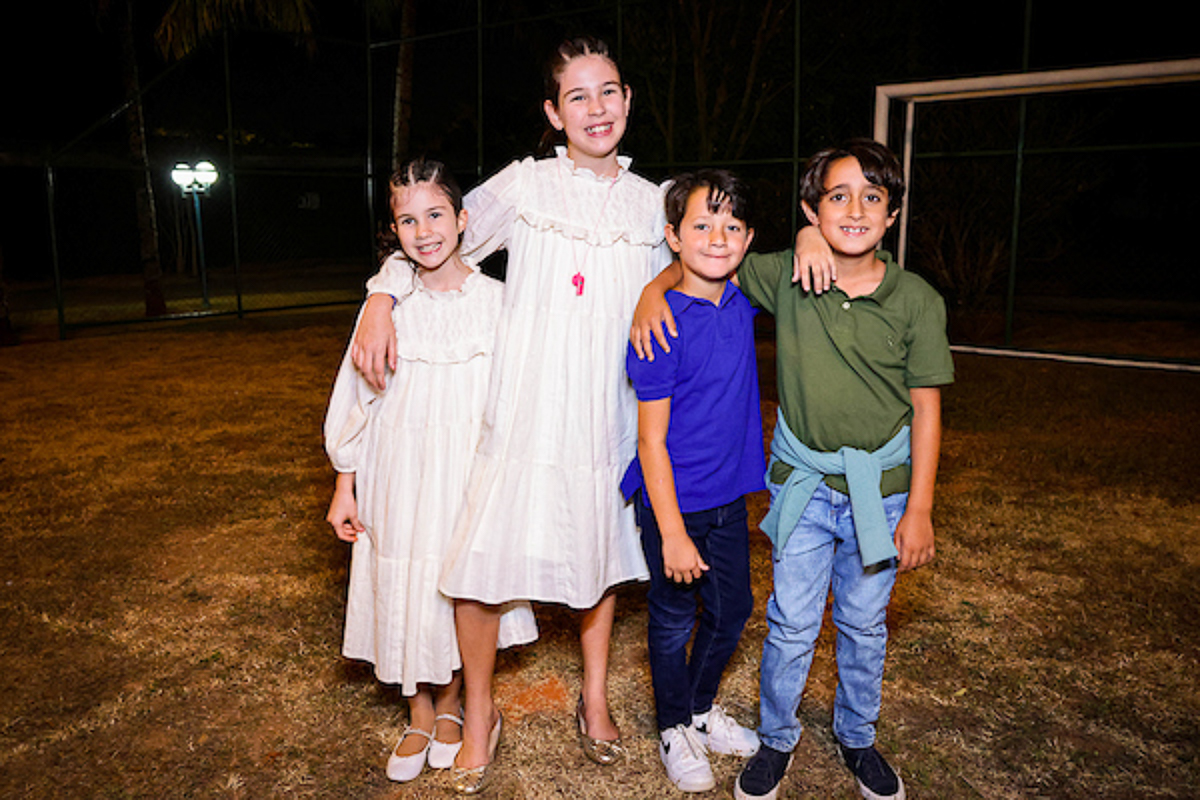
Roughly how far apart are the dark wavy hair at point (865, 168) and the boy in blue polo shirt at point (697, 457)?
0.55ft

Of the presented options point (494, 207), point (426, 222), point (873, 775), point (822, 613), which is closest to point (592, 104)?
point (494, 207)

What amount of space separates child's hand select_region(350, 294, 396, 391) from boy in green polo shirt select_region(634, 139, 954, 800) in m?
0.60

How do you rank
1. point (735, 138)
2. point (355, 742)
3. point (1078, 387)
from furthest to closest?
point (735, 138)
point (1078, 387)
point (355, 742)

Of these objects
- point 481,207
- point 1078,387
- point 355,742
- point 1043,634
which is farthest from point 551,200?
point 1078,387

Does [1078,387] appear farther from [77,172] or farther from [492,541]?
[77,172]

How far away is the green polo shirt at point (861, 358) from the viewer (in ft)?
6.57

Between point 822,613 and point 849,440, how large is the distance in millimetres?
420

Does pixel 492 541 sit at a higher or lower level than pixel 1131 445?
higher

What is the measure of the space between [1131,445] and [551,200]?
15.7ft

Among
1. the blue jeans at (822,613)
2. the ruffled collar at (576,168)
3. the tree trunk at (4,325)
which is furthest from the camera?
the tree trunk at (4,325)

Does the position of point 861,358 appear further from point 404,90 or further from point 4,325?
point 404,90

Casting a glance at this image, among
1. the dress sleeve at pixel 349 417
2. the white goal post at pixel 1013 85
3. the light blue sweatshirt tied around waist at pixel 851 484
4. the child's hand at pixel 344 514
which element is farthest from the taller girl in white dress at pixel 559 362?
the white goal post at pixel 1013 85

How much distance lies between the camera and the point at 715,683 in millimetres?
2350

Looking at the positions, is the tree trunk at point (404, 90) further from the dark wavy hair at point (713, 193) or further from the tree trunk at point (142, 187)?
the dark wavy hair at point (713, 193)
